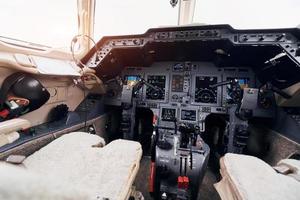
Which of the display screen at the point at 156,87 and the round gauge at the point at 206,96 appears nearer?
the round gauge at the point at 206,96

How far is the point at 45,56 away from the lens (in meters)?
1.68

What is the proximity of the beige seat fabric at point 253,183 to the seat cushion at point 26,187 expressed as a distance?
71cm

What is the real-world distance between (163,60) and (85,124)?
1.31 metres

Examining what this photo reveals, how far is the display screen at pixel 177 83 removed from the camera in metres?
2.39

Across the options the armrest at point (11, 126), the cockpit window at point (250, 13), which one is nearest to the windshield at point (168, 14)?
the cockpit window at point (250, 13)

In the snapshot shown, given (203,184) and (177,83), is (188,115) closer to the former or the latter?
(177,83)

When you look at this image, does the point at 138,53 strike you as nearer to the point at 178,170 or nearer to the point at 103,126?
the point at 103,126

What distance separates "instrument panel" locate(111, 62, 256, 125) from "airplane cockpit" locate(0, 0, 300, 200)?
13 millimetres

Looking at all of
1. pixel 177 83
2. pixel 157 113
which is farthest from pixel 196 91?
pixel 157 113

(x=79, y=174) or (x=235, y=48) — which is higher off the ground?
(x=235, y=48)

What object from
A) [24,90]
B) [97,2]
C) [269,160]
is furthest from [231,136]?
[97,2]

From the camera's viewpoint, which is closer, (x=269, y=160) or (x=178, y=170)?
(x=178, y=170)

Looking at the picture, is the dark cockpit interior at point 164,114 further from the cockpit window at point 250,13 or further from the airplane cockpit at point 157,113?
the cockpit window at point 250,13

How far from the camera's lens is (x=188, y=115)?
2283 mm
